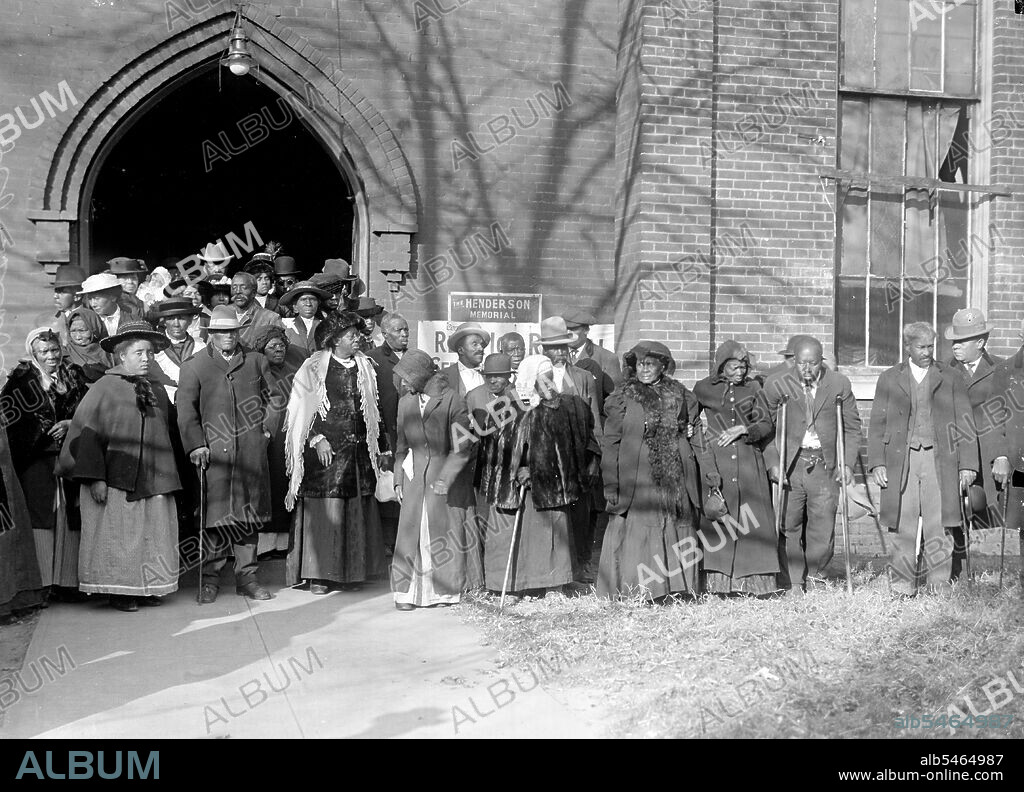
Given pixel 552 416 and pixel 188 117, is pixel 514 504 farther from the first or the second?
pixel 188 117

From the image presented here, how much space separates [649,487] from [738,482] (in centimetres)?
74

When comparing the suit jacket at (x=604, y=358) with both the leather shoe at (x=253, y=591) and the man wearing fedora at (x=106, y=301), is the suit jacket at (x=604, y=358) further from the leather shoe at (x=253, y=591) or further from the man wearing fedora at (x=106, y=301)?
the man wearing fedora at (x=106, y=301)

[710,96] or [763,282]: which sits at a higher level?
[710,96]

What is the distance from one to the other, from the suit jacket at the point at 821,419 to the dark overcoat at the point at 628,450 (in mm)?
744

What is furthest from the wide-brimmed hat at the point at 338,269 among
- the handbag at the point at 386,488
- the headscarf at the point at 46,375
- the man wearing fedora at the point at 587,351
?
the headscarf at the point at 46,375

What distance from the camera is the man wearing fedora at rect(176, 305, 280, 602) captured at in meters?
8.08

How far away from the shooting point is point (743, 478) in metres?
8.14

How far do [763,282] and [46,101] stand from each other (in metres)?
6.87

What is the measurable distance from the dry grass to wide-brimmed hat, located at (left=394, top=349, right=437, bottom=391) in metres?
1.68

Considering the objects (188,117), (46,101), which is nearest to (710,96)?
(46,101)

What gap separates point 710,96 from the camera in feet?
34.3

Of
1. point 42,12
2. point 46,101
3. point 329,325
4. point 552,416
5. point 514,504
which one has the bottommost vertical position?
point 514,504

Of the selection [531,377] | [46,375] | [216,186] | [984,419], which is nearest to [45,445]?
[46,375]

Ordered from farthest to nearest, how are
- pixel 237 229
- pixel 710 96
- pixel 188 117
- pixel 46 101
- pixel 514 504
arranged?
pixel 237 229, pixel 188 117, pixel 710 96, pixel 46 101, pixel 514 504
